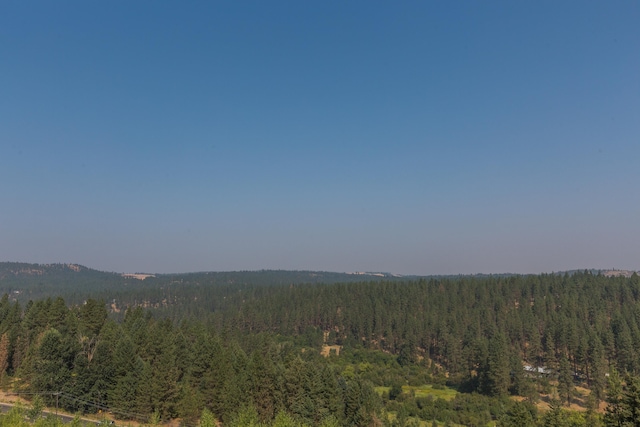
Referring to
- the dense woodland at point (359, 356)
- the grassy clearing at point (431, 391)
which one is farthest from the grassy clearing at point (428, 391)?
the dense woodland at point (359, 356)

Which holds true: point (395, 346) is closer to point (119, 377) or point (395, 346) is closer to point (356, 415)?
point (356, 415)

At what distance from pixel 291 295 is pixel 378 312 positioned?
5767 centimetres

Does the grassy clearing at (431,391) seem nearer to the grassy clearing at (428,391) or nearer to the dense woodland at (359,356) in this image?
the grassy clearing at (428,391)

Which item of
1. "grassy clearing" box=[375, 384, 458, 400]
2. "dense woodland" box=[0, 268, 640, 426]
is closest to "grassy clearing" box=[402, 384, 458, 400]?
"grassy clearing" box=[375, 384, 458, 400]

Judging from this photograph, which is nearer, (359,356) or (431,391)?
(431,391)

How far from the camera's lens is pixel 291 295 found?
656 ft

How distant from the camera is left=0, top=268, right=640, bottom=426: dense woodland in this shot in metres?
56.8

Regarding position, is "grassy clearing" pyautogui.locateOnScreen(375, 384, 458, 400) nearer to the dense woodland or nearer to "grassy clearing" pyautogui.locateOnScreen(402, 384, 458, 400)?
"grassy clearing" pyautogui.locateOnScreen(402, 384, 458, 400)

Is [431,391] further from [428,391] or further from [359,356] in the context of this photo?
[359,356]

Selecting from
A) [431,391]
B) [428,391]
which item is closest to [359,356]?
[428,391]

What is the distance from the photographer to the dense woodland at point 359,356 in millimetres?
56812

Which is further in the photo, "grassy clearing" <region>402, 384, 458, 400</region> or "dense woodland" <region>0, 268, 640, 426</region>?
"grassy clearing" <region>402, 384, 458, 400</region>

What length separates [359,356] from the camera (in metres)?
132

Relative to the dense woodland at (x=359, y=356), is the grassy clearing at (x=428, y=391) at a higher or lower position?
lower
